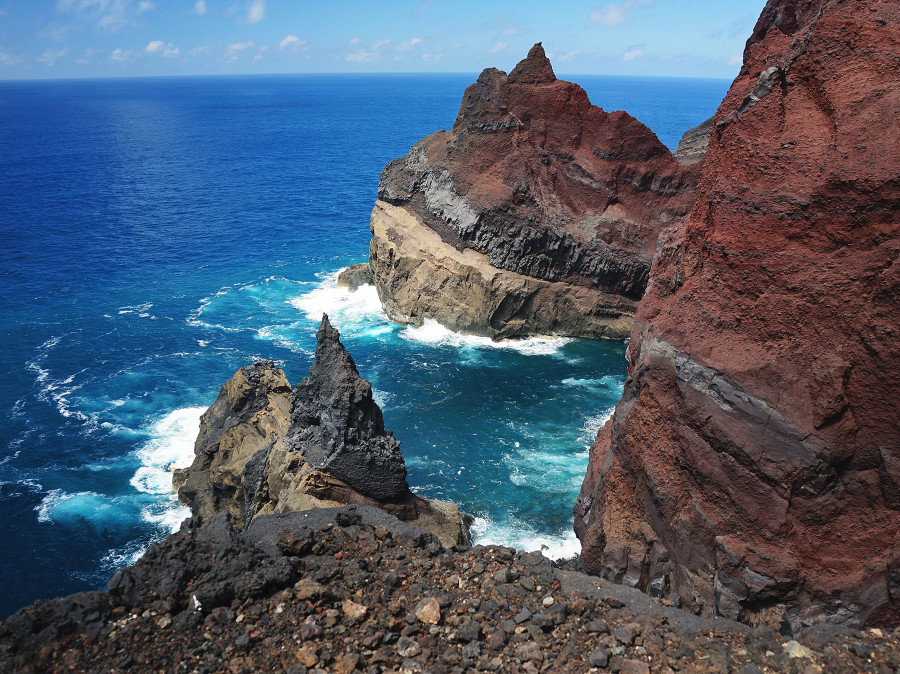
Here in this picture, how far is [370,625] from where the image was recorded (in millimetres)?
17125

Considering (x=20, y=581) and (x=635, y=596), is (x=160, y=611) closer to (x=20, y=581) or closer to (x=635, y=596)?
(x=635, y=596)

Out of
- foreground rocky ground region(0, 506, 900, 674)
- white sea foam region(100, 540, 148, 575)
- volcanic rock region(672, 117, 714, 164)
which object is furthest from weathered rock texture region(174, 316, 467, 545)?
volcanic rock region(672, 117, 714, 164)

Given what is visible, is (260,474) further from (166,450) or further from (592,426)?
(592,426)

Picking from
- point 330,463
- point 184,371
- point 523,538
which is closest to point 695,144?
point 523,538

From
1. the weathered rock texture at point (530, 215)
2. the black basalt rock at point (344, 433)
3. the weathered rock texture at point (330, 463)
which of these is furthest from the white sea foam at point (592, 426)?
the black basalt rock at point (344, 433)

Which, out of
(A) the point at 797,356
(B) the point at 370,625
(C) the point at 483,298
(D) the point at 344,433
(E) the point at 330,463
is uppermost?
(A) the point at 797,356

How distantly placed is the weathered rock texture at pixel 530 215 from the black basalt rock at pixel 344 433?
2922 centimetres

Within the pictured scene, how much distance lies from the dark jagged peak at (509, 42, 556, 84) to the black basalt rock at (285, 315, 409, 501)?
1712 inches

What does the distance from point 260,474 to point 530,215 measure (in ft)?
125

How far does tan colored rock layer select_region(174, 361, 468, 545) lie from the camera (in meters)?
28.0

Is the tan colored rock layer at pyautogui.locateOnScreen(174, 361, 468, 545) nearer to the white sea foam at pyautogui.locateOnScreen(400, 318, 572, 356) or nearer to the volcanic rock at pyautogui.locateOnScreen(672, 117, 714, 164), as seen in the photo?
the white sea foam at pyautogui.locateOnScreen(400, 318, 572, 356)

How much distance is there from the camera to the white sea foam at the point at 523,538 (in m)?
32.4

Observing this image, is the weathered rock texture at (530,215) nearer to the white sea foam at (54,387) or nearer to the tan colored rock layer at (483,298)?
the tan colored rock layer at (483,298)

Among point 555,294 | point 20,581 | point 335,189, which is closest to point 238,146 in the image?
point 335,189
